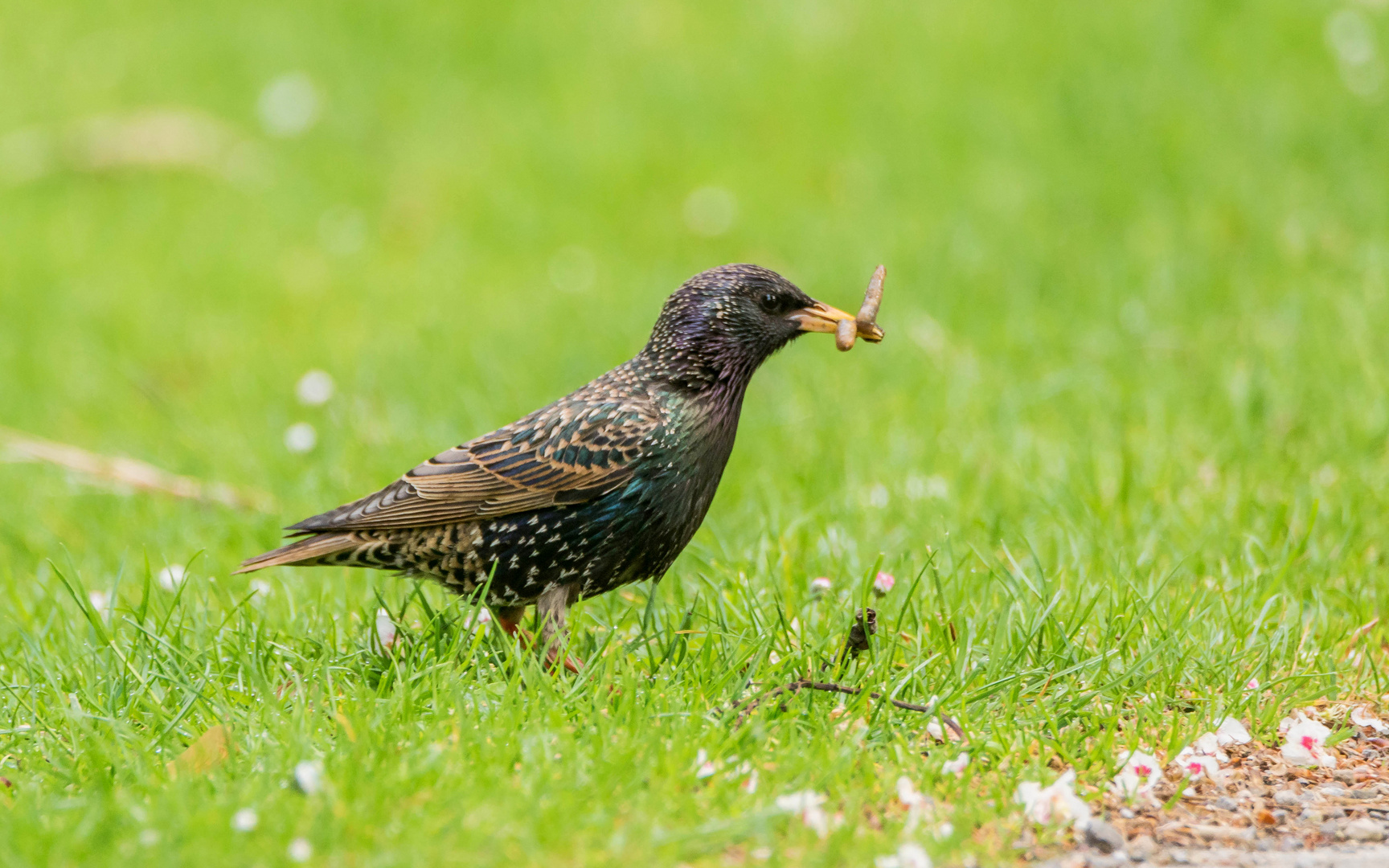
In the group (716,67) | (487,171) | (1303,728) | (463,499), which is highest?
(716,67)

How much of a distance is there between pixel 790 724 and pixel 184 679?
1588 millimetres

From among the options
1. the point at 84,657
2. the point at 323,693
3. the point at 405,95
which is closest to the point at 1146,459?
the point at 323,693

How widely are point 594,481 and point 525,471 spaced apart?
0.25m

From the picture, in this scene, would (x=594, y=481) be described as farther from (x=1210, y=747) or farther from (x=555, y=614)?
(x=1210, y=747)

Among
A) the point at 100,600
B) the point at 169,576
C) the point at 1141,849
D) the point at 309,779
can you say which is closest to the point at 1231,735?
the point at 1141,849

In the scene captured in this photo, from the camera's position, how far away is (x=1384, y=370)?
19.9ft

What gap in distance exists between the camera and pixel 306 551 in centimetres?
420

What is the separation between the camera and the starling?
3.97 m

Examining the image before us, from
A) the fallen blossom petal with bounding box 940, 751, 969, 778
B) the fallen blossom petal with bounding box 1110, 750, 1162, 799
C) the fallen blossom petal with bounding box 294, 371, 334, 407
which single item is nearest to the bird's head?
the fallen blossom petal with bounding box 940, 751, 969, 778

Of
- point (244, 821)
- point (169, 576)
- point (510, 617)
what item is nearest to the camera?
point (244, 821)

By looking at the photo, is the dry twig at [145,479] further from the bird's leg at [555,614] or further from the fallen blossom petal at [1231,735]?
the fallen blossom petal at [1231,735]

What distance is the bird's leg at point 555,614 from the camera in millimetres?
3980

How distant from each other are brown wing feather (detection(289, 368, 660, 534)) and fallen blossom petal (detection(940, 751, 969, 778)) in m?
1.16

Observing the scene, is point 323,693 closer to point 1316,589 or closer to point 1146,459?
point 1316,589
